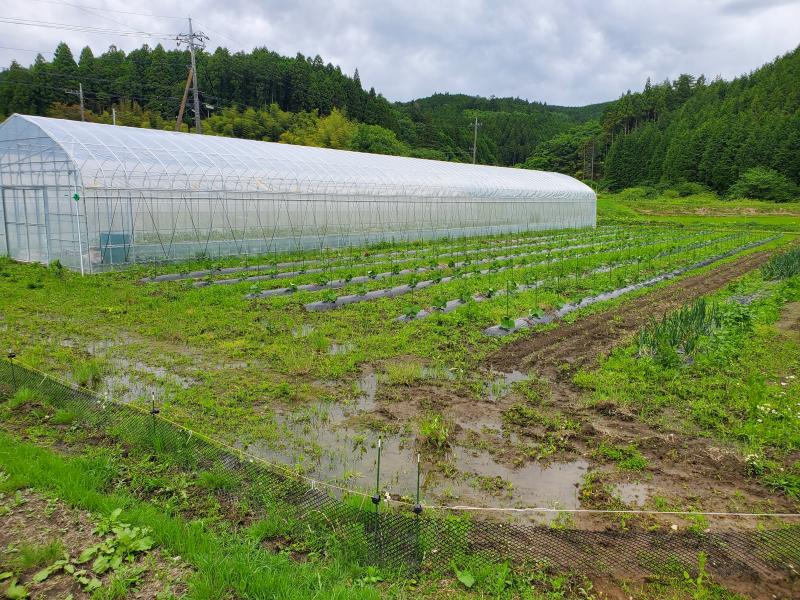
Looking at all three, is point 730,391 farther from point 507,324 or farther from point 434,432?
point 434,432

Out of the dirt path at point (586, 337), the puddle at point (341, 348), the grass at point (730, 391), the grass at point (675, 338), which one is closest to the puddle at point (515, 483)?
the grass at point (730, 391)

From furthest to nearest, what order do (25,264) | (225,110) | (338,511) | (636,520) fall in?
(225,110) → (25,264) → (636,520) → (338,511)

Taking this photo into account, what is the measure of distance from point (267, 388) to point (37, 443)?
2877 mm

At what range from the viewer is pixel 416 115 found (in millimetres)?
84000

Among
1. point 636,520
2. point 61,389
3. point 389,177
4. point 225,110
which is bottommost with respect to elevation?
point 636,520

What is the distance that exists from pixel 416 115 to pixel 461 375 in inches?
3206

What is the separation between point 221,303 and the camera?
12875 mm

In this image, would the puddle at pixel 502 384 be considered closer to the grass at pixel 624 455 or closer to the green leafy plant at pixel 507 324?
the grass at pixel 624 455

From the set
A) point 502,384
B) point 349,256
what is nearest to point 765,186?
point 349,256

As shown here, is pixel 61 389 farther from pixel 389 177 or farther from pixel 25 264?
pixel 389 177

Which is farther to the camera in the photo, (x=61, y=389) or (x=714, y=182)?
(x=714, y=182)

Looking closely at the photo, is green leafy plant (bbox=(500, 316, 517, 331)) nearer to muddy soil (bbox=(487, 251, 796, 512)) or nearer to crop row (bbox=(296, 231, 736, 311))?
muddy soil (bbox=(487, 251, 796, 512))

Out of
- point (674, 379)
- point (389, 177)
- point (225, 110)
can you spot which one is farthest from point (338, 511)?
point (225, 110)

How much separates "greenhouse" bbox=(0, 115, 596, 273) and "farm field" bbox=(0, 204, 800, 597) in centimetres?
196
